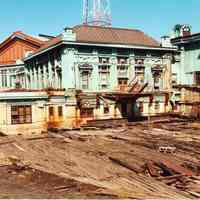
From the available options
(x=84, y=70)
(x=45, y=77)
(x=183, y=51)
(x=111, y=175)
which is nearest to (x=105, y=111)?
(x=84, y=70)

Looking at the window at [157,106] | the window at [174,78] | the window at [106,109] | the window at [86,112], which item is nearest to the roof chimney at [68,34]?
the window at [86,112]

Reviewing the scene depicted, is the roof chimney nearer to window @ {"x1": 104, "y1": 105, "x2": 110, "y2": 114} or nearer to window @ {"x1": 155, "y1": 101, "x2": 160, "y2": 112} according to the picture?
window @ {"x1": 104, "y1": 105, "x2": 110, "y2": 114}

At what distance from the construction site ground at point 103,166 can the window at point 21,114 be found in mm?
3475

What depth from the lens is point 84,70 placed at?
31.6 meters

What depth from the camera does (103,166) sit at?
48.8 ft

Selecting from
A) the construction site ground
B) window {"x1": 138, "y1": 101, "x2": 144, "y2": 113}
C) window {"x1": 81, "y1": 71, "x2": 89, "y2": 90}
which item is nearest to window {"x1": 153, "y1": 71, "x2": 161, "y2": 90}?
window {"x1": 138, "y1": 101, "x2": 144, "y2": 113}

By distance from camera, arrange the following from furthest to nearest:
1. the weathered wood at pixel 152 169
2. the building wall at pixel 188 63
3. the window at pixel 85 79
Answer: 1. the building wall at pixel 188 63
2. the window at pixel 85 79
3. the weathered wood at pixel 152 169

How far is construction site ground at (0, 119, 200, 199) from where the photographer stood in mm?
11391

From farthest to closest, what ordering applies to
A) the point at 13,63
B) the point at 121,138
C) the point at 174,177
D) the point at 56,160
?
the point at 13,63 → the point at 121,138 → the point at 56,160 → the point at 174,177

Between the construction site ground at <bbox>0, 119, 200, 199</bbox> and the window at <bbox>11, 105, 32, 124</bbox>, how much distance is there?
11.4ft

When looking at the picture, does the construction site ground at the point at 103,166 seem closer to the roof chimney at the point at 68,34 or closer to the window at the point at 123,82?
the window at the point at 123,82

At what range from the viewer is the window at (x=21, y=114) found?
27.0 m

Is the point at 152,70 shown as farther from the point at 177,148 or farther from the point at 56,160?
the point at 56,160

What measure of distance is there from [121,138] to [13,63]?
104 feet
